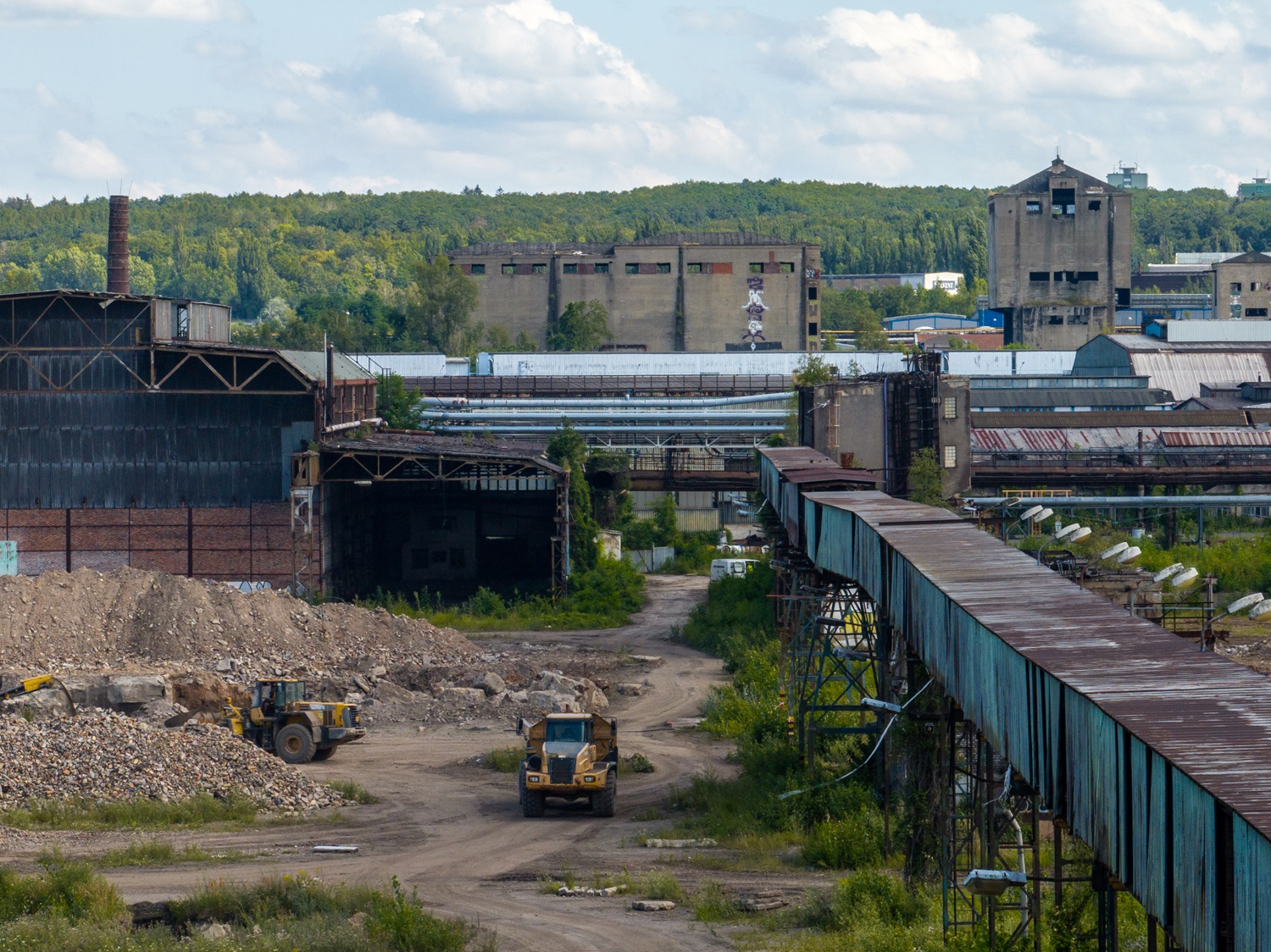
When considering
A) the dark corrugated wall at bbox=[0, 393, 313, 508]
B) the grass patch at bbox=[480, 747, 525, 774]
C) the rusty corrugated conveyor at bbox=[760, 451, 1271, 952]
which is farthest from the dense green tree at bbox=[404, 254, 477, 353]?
the rusty corrugated conveyor at bbox=[760, 451, 1271, 952]

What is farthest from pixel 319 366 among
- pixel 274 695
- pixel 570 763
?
pixel 570 763

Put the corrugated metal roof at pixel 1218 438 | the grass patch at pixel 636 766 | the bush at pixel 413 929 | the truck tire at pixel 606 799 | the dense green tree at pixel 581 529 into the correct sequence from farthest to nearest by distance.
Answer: the corrugated metal roof at pixel 1218 438
the dense green tree at pixel 581 529
the grass patch at pixel 636 766
the truck tire at pixel 606 799
the bush at pixel 413 929

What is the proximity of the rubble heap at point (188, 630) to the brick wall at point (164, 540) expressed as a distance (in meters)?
5.19

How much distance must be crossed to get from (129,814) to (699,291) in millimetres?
83426

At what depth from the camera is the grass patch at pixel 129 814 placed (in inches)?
1011

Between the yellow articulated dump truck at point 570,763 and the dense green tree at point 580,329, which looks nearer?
the yellow articulated dump truck at point 570,763

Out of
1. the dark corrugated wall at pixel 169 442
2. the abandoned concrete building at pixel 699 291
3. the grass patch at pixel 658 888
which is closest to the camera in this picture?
the grass patch at pixel 658 888

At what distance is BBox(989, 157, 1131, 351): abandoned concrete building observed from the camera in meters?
103

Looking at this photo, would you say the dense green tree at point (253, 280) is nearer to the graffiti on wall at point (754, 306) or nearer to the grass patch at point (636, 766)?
the graffiti on wall at point (754, 306)

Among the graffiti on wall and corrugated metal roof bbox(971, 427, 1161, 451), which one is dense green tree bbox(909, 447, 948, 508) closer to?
corrugated metal roof bbox(971, 427, 1161, 451)

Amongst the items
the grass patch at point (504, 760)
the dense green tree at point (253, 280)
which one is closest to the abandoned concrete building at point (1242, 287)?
the grass patch at point (504, 760)

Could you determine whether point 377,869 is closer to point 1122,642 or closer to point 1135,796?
point 1122,642

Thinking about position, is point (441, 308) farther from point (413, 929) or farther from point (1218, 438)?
point (413, 929)

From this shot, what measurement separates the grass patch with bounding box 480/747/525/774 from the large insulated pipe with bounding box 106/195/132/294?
4176 cm
